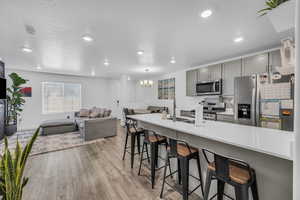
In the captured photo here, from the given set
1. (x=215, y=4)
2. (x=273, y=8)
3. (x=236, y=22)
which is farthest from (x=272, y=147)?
(x=236, y=22)

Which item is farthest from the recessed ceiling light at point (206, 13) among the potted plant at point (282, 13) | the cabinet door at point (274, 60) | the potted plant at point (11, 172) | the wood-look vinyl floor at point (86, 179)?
the wood-look vinyl floor at point (86, 179)

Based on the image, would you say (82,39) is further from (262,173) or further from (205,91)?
(205,91)

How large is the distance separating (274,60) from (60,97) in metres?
8.28

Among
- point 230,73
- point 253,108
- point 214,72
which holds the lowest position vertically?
point 253,108

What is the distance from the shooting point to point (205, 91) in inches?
162

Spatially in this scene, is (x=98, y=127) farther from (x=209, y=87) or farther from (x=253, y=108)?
(x=253, y=108)

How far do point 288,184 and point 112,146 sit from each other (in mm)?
3556

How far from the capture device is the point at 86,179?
223cm

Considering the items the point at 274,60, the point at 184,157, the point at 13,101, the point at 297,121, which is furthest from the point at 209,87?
the point at 13,101

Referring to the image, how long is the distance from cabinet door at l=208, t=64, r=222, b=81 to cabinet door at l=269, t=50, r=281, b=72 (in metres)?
1.13

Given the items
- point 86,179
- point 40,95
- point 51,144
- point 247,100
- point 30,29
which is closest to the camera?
point 30,29

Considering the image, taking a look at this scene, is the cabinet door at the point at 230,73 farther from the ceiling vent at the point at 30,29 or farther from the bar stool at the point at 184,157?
the ceiling vent at the point at 30,29

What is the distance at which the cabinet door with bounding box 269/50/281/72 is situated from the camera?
9.07 ft

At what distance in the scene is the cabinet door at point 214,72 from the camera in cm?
384
